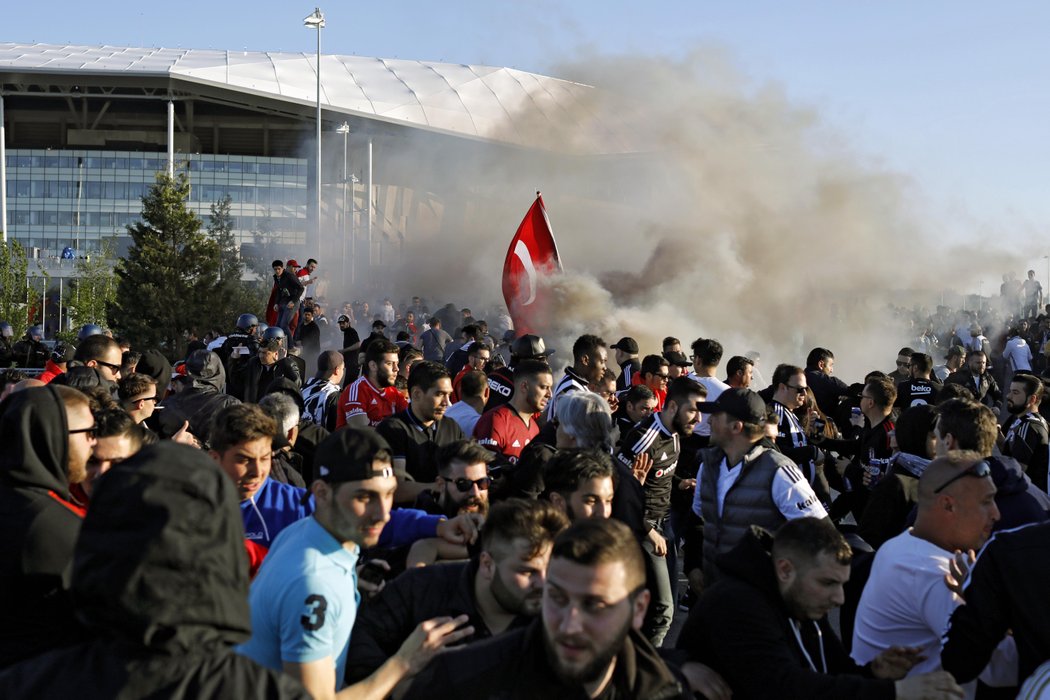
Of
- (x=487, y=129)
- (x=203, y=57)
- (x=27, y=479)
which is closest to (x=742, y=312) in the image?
(x=27, y=479)

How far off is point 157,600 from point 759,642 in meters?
1.97

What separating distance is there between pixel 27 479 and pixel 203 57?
55.9m

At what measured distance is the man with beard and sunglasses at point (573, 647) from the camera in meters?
2.48

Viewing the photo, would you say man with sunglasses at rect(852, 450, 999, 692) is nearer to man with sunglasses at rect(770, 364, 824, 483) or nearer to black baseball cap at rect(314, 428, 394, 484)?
black baseball cap at rect(314, 428, 394, 484)

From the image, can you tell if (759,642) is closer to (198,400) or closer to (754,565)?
(754,565)

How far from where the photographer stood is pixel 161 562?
6.35ft

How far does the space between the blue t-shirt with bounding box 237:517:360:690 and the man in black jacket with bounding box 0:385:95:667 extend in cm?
49

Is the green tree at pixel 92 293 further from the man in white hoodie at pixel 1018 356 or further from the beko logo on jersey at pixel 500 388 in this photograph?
the beko logo on jersey at pixel 500 388

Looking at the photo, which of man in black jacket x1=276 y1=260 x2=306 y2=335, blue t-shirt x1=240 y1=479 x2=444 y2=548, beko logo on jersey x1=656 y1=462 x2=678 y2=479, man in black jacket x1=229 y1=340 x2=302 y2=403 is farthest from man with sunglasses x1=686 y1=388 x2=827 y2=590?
man in black jacket x1=276 y1=260 x2=306 y2=335

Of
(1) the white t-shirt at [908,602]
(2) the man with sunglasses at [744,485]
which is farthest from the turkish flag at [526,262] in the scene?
(1) the white t-shirt at [908,602]

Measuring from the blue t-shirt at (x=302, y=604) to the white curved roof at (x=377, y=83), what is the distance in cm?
4230

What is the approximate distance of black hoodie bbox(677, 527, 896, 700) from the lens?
10.6ft

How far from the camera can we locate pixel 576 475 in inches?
178

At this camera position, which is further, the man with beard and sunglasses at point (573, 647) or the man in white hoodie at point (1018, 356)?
the man in white hoodie at point (1018, 356)
